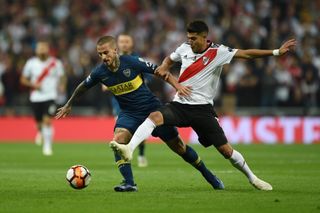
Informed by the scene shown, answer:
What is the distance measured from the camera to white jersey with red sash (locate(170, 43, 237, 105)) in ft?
35.4

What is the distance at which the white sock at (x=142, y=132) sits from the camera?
10.3m

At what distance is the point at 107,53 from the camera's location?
10.7 meters

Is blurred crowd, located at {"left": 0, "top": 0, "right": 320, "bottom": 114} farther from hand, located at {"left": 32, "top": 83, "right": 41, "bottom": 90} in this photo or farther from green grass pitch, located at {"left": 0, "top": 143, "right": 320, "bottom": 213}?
green grass pitch, located at {"left": 0, "top": 143, "right": 320, "bottom": 213}

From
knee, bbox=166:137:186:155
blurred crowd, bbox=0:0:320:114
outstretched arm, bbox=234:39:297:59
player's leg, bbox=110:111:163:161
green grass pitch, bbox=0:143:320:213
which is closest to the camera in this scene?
green grass pitch, bbox=0:143:320:213

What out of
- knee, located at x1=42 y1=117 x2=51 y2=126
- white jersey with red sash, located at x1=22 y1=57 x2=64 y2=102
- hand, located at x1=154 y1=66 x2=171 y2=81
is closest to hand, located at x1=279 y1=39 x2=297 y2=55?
hand, located at x1=154 y1=66 x2=171 y2=81

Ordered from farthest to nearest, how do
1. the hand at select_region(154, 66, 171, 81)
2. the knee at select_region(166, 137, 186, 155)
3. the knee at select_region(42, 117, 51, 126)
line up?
1. the knee at select_region(42, 117, 51, 126)
2. the knee at select_region(166, 137, 186, 155)
3. the hand at select_region(154, 66, 171, 81)

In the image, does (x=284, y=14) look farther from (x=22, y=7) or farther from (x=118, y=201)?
(x=118, y=201)

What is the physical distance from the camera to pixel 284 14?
27.6m

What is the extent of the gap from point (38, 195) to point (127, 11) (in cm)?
1847

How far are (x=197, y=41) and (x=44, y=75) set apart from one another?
35.4 feet

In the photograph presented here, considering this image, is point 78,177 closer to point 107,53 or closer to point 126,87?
point 126,87

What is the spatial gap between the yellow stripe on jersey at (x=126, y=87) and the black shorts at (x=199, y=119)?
0.60m

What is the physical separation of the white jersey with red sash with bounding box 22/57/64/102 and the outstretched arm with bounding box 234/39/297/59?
1087 cm

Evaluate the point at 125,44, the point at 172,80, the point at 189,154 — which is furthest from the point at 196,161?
the point at 125,44
